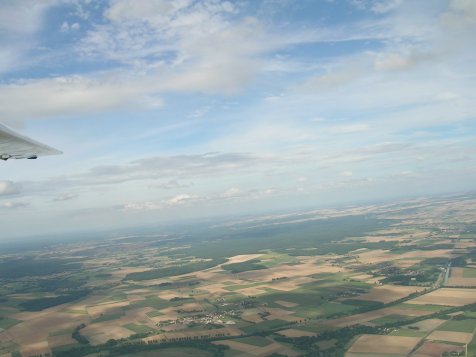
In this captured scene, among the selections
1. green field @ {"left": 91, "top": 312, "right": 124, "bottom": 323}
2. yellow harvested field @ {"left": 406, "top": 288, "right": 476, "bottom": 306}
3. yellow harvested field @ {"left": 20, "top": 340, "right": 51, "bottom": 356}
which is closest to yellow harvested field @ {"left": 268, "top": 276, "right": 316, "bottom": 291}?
yellow harvested field @ {"left": 406, "top": 288, "right": 476, "bottom": 306}

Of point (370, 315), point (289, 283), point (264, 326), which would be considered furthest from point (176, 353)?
point (289, 283)

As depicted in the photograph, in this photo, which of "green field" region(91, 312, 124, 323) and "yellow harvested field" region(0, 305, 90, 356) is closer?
"yellow harvested field" region(0, 305, 90, 356)

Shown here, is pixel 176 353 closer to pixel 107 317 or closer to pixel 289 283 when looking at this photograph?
pixel 107 317

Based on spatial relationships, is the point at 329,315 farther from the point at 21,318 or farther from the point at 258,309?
the point at 21,318

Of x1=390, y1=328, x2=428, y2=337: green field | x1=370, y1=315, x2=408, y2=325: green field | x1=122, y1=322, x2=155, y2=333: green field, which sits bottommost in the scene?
x1=370, y1=315, x2=408, y2=325: green field

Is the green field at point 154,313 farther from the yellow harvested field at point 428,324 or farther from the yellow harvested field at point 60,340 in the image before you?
the yellow harvested field at point 428,324

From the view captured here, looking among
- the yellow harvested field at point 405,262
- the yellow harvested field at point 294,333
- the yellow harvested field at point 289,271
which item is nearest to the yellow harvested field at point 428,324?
the yellow harvested field at point 294,333

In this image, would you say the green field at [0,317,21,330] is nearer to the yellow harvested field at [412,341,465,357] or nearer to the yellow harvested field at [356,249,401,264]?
the yellow harvested field at [412,341,465,357]

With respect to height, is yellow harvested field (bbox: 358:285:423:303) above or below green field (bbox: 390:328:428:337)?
below
